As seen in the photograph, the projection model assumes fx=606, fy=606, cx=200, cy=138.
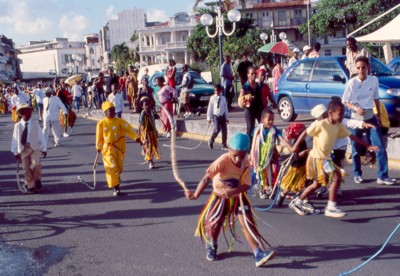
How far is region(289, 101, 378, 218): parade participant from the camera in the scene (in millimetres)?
7410

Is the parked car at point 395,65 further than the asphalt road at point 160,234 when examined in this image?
Yes

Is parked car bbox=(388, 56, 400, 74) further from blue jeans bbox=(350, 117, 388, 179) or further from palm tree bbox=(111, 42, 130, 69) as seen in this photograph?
palm tree bbox=(111, 42, 130, 69)

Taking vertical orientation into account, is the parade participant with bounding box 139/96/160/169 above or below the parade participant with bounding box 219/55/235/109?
below

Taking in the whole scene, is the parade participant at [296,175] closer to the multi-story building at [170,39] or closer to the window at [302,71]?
the window at [302,71]

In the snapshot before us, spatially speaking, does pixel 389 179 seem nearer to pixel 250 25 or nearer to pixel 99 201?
pixel 99 201

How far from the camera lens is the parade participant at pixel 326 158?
7.41m

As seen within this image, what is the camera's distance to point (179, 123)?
17688 millimetres

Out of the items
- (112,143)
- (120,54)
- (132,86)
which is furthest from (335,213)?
(120,54)

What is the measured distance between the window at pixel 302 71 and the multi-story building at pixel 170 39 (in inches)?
2728

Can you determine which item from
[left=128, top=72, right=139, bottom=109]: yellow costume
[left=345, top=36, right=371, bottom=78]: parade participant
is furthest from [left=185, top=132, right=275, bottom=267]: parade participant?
[left=128, top=72, right=139, bottom=109]: yellow costume

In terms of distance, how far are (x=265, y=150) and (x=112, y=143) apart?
8.28 feet

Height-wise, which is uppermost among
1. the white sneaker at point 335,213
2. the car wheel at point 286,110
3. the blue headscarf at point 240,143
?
the blue headscarf at point 240,143

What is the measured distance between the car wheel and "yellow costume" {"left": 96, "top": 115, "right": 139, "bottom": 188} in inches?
258

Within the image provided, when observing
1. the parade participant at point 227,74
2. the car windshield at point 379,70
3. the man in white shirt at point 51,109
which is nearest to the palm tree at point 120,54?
the parade participant at point 227,74
